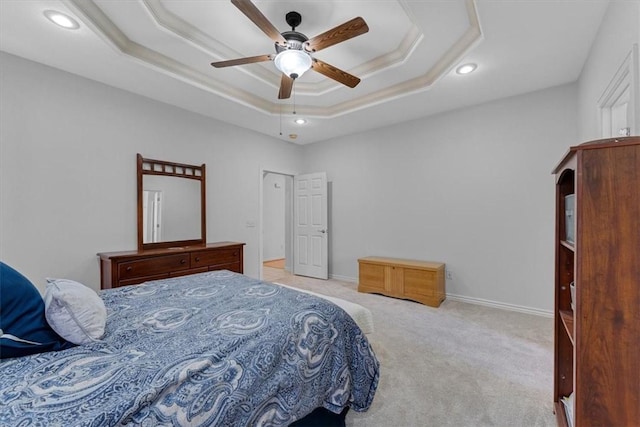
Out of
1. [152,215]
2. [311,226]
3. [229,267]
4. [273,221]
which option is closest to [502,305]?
[311,226]

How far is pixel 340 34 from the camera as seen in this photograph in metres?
1.90

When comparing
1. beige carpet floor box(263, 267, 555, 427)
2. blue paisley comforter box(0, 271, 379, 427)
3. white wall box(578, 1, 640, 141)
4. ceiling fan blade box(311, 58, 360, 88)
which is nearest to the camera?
blue paisley comforter box(0, 271, 379, 427)

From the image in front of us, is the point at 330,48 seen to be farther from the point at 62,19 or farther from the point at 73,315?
the point at 73,315

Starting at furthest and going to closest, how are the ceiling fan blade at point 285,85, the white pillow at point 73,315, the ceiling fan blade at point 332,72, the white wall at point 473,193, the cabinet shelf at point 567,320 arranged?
the white wall at point 473,193, the ceiling fan blade at point 285,85, the ceiling fan blade at point 332,72, the cabinet shelf at point 567,320, the white pillow at point 73,315

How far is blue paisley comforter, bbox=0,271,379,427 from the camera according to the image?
843 mm

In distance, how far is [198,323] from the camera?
139cm

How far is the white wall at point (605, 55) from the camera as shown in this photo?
1.55 m

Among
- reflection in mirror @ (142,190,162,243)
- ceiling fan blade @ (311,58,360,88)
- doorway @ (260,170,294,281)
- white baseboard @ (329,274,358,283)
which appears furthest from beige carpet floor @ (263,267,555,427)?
doorway @ (260,170,294,281)

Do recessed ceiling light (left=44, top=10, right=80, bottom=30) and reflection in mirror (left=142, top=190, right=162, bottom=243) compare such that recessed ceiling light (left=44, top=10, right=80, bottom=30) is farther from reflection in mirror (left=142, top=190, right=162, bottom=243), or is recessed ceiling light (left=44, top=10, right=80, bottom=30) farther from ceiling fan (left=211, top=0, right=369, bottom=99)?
reflection in mirror (left=142, top=190, right=162, bottom=243)

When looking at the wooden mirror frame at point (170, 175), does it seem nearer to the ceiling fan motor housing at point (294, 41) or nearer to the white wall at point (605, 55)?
the ceiling fan motor housing at point (294, 41)

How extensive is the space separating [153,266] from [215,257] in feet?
2.44

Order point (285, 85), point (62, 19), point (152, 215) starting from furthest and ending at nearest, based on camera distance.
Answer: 1. point (152, 215)
2. point (285, 85)
3. point (62, 19)

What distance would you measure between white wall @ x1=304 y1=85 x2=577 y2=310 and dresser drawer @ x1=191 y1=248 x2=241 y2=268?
2.13 metres

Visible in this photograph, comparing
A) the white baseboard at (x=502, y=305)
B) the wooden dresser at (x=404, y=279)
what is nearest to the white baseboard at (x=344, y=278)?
the wooden dresser at (x=404, y=279)
